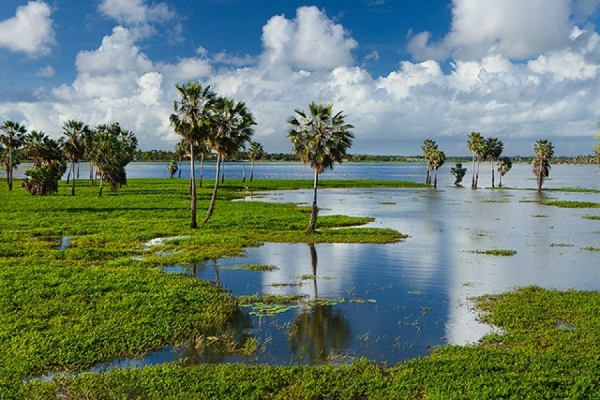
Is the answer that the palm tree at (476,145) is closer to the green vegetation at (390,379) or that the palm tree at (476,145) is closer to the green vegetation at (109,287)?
the green vegetation at (109,287)

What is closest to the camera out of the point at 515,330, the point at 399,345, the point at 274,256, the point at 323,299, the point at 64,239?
the point at 399,345

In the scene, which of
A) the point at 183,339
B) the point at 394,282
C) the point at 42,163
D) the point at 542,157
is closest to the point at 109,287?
the point at 183,339

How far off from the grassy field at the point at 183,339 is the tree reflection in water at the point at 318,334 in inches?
61.0

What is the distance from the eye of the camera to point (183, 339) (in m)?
18.2

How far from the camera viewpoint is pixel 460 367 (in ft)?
49.7

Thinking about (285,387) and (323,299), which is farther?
(323,299)

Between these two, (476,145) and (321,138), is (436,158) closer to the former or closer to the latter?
(476,145)

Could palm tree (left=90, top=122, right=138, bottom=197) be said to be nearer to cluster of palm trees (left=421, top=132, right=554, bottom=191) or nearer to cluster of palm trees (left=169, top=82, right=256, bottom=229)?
cluster of palm trees (left=169, top=82, right=256, bottom=229)

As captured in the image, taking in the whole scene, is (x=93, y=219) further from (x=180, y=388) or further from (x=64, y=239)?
(x=180, y=388)

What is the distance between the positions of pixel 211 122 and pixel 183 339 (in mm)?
28634

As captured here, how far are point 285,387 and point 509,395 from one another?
238 inches

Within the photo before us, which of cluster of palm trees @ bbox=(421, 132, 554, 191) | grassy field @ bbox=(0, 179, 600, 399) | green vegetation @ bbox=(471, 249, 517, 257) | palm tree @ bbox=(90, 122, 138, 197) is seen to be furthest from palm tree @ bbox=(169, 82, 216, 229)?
cluster of palm trees @ bbox=(421, 132, 554, 191)

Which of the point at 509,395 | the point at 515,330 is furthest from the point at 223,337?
the point at 515,330

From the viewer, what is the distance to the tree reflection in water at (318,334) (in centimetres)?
1692
